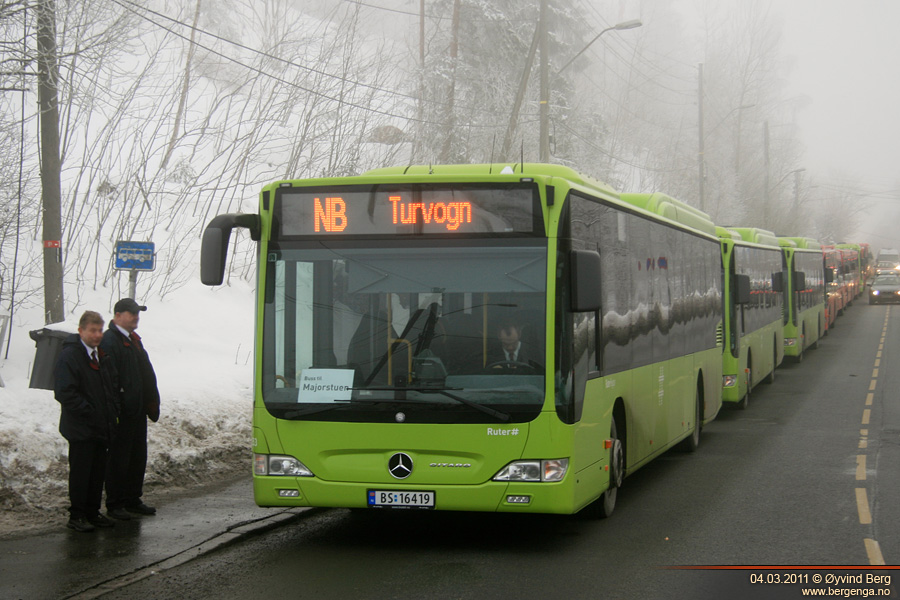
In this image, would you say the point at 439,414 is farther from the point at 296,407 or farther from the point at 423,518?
the point at 423,518

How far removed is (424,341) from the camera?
25.3 ft

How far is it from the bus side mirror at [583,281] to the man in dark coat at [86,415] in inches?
153

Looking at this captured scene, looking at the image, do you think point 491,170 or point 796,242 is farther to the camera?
point 796,242

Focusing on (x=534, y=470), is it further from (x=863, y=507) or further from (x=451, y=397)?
(x=863, y=507)

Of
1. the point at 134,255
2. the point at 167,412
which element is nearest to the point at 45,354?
the point at 167,412

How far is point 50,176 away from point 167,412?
3797mm

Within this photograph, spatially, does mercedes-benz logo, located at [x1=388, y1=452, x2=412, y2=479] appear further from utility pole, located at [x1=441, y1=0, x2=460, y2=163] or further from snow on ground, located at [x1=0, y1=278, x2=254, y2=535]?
utility pole, located at [x1=441, y1=0, x2=460, y2=163]

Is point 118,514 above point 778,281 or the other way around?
the other way around

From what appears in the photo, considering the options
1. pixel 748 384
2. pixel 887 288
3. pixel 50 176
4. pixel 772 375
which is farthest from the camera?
pixel 887 288

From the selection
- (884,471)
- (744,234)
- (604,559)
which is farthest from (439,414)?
(744,234)

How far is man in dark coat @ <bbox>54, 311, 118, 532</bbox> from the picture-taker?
8.59m

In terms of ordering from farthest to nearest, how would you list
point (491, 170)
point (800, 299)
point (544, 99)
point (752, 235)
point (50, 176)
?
point (800, 299) → point (752, 235) → point (544, 99) → point (50, 176) → point (491, 170)

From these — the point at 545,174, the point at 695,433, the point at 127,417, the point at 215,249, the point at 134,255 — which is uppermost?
the point at 545,174

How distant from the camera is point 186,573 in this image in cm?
726
